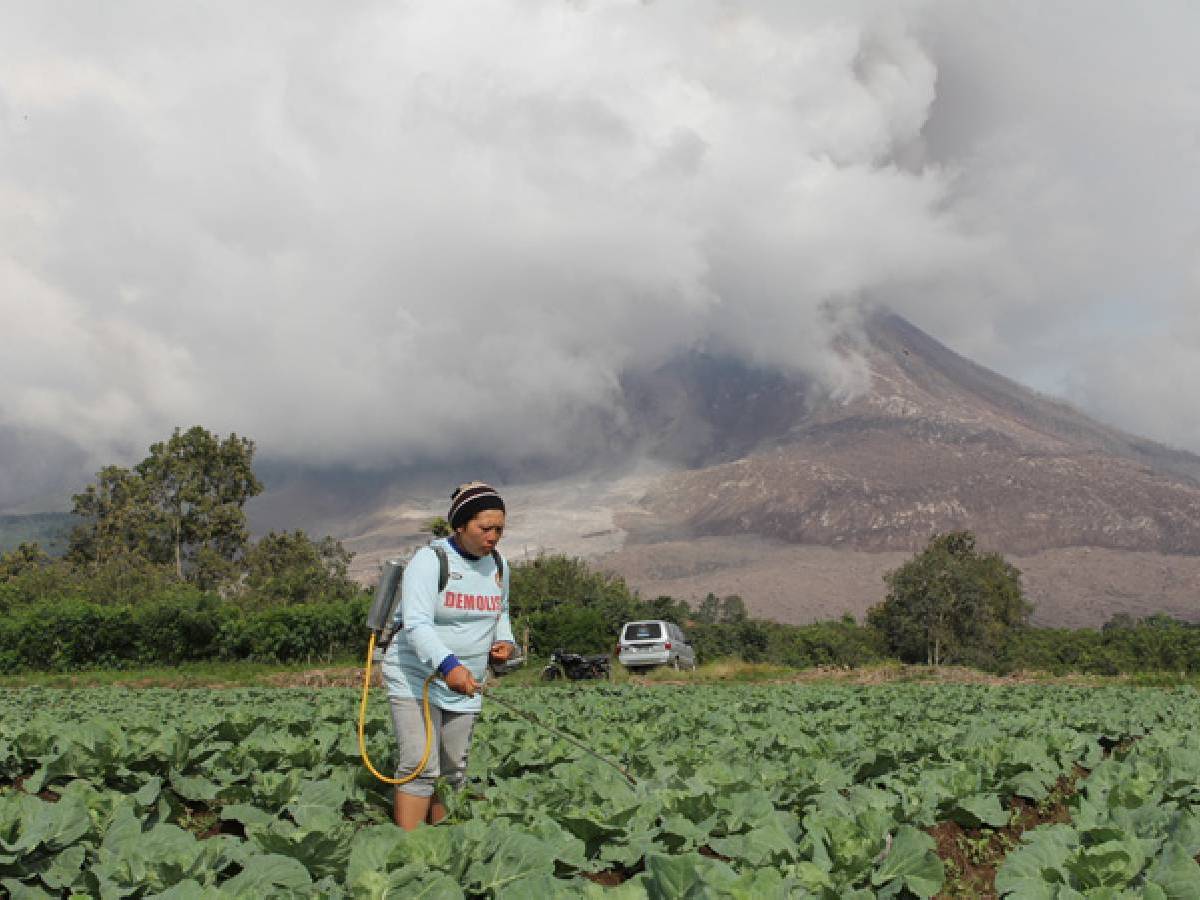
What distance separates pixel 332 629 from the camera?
37531mm

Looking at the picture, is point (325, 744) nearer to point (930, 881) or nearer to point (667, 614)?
point (930, 881)

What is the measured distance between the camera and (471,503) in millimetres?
5316

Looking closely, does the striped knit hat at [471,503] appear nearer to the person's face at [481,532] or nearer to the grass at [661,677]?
the person's face at [481,532]

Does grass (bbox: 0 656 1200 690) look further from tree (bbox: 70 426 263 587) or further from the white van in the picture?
tree (bbox: 70 426 263 587)

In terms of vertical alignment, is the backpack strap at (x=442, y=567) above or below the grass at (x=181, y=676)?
above

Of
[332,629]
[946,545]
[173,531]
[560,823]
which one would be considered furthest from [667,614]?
[560,823]

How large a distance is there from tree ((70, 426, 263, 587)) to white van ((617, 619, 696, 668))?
187ft

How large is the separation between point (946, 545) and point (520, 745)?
342 ft

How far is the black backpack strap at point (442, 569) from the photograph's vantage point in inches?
211

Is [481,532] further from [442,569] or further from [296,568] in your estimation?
[296,568]

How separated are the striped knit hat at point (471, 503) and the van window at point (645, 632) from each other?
26.1 metres

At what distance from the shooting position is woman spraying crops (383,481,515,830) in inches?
208

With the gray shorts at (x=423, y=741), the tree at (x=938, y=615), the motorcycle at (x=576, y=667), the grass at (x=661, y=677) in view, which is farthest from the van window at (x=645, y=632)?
the tree at (x=938, y=615)

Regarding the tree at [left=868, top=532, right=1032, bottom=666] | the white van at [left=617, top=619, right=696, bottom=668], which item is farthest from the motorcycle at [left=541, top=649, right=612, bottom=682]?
the tree at [left=868, top=532, right=1032, bottom=666]
